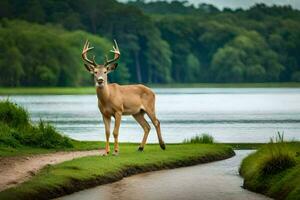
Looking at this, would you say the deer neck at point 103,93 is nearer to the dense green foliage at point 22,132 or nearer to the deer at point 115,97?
the deer at point 115,97

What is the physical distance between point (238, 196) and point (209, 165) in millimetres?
6056

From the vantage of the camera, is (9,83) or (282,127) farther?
(9,83)

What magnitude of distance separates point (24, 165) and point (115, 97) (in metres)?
4.70

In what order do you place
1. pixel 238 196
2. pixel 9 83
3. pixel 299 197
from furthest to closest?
pixel 9 83, pixel 238 196, pixel 299 197

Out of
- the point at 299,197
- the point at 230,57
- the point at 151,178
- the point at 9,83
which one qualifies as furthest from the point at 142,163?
the point at 230,57

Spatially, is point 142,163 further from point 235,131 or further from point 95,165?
point 235,131

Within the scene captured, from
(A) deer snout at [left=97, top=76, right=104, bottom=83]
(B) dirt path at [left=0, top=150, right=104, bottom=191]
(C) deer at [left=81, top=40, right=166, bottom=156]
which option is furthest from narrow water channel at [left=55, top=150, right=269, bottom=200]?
(A) deer snout at [left=97, top=76, right=104, bottom=83]

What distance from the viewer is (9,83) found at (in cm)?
13800

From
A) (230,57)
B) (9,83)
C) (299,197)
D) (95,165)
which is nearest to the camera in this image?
(299,197)

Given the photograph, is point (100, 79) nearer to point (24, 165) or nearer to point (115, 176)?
point (115, 176)

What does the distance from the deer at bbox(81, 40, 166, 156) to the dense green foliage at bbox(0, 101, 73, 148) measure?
2.57 meters

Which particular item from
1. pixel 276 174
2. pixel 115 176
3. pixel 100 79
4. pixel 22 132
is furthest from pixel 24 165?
pixel 276 174

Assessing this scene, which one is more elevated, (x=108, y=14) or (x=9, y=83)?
(x=108, y=14)

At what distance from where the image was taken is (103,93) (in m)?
Result: 25.4
